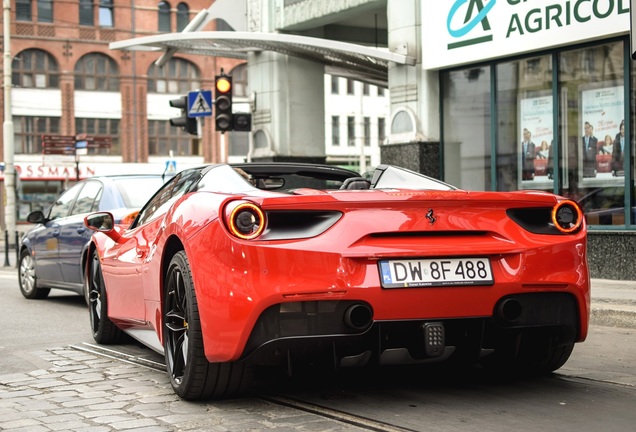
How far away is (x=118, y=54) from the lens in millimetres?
62438

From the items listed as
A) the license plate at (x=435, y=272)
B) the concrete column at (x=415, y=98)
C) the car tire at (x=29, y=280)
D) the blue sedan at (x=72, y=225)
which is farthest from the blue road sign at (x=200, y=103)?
the license plate at (x=435, y=272)

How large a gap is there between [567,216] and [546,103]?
30.9ft

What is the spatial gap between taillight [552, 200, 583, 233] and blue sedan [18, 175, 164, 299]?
5.90 meters

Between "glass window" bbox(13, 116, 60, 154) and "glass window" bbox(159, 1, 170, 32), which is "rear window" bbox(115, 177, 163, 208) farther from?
"glass window" bbox(159, 1, 170, 32)

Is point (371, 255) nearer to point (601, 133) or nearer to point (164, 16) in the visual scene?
point (601, 133)

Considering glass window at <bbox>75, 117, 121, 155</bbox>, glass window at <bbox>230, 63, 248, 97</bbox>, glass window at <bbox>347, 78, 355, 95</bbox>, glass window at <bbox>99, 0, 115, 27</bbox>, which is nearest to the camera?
glass window at <bbox>75, 117, 121, 155</bbox>

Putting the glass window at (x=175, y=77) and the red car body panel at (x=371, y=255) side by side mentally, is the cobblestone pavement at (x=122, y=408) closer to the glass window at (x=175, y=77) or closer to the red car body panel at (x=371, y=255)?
the red car body panel at (x=371, y=255)

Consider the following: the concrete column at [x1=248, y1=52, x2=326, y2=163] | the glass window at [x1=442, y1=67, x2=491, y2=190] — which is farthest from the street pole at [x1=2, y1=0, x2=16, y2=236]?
the glass window at [x1=442, y1=67, x2=491, y2=190]

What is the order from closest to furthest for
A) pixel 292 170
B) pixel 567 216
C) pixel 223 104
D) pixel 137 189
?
pixel 567 216, pixel 292 170, pixel 137 189, pixel 223 104

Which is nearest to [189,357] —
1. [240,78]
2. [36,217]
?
[36,217]

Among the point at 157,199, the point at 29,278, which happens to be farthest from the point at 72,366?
the point at 29,278

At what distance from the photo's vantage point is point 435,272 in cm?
489

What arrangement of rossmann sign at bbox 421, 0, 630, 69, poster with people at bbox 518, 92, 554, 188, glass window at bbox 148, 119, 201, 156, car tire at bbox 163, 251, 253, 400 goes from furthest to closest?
1. glass window at bbox 148, 119, 201, 156
2. poster with people at bbox 518, 92, 554, 188
3. rossmann sign at bbox 421, 0, 630, 69
4. car tire at bbox 163, 251, 253, 400

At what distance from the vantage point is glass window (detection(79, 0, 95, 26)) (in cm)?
6203
